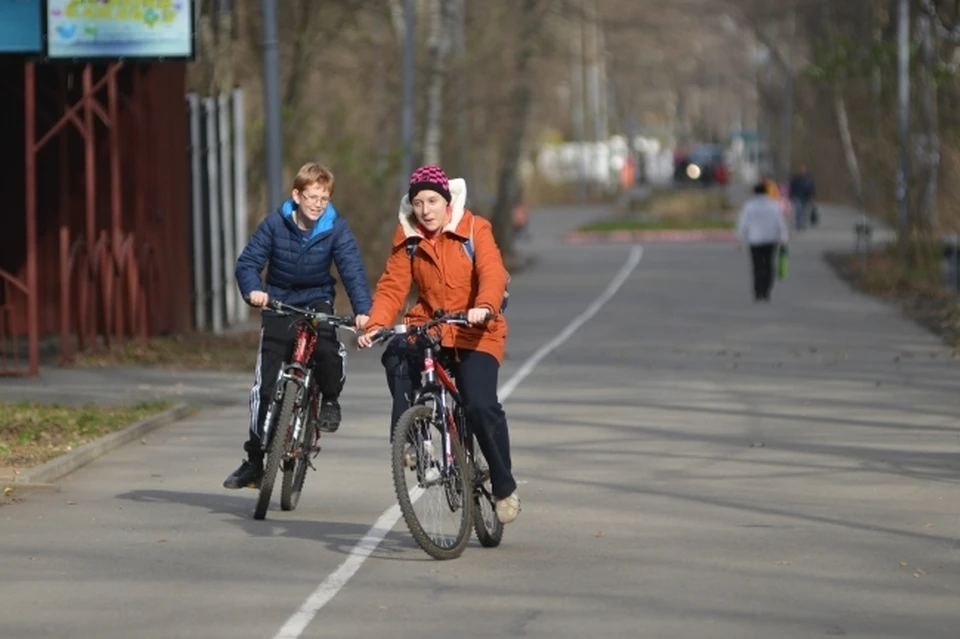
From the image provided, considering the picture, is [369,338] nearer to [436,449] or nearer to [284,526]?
[436,449]

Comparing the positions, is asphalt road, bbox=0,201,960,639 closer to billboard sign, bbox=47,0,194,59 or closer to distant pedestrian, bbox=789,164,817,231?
billboard sign, bbox=47,0,194,59

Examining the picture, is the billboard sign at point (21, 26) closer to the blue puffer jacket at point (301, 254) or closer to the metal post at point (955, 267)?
the blue puffer jacket at point (301, 254)

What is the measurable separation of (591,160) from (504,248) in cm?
5468

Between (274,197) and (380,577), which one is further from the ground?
(274,197)

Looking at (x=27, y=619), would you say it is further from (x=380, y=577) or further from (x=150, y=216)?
(x=150, y=216)

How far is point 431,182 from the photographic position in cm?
927

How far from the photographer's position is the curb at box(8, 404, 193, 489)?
1174 centimetres

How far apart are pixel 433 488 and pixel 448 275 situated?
0.93 metres

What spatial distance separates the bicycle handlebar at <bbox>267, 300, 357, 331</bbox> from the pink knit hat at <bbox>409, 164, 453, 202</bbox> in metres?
1.15

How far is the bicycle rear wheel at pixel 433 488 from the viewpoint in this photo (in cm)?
913

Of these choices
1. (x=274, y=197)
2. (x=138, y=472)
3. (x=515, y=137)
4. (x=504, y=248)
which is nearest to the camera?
(x=138, y=472)

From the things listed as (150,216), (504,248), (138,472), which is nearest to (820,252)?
(504,248)

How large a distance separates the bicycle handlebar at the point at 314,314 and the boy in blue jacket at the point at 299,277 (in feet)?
0.49

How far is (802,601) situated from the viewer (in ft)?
27.5
